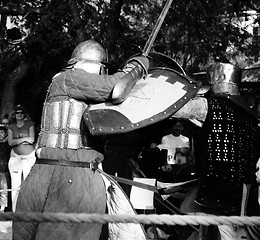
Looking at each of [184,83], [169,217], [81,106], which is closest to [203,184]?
[184,83]

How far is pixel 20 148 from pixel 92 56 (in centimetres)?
373

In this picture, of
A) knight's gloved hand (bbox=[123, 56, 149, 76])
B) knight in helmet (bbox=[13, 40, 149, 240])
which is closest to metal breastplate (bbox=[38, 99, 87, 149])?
knight in helmet (bbox=[13, 40, 149, 240])

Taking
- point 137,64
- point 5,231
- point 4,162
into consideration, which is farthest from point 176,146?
point 137,64

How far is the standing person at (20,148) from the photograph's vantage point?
6965 millimetres

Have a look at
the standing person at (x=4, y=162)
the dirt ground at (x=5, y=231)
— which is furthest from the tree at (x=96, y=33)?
the dirt ground at (x=5, y=231)

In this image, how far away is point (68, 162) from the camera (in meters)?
3.33

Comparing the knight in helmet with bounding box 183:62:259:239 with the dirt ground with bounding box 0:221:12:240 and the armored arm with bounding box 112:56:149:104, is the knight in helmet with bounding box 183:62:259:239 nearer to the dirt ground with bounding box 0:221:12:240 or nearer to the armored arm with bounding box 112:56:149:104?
the armored arm with bounding box 112:56:149:104

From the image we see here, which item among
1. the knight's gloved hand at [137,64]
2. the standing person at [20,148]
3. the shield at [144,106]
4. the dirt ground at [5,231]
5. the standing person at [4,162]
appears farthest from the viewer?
the standing person at [4,162]

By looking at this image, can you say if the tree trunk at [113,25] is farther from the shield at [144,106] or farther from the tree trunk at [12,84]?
the shield at [144,106]

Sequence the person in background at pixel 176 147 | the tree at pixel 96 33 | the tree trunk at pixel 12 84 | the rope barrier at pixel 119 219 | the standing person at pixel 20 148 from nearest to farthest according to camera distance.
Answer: the rope barrier at pixel 119 219 → the person in background at pixel 176 147 → the standing person at pixel 20 148 → the tree at pixel 96 33 → the tree trunk at pixel 12 84

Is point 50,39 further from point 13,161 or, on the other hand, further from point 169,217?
point 169,217

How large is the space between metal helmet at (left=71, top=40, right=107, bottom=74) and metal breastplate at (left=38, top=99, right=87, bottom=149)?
28 centimetres

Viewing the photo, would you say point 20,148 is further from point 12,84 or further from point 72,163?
point 72,163

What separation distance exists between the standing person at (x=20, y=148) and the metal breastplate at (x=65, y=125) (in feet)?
11.9
